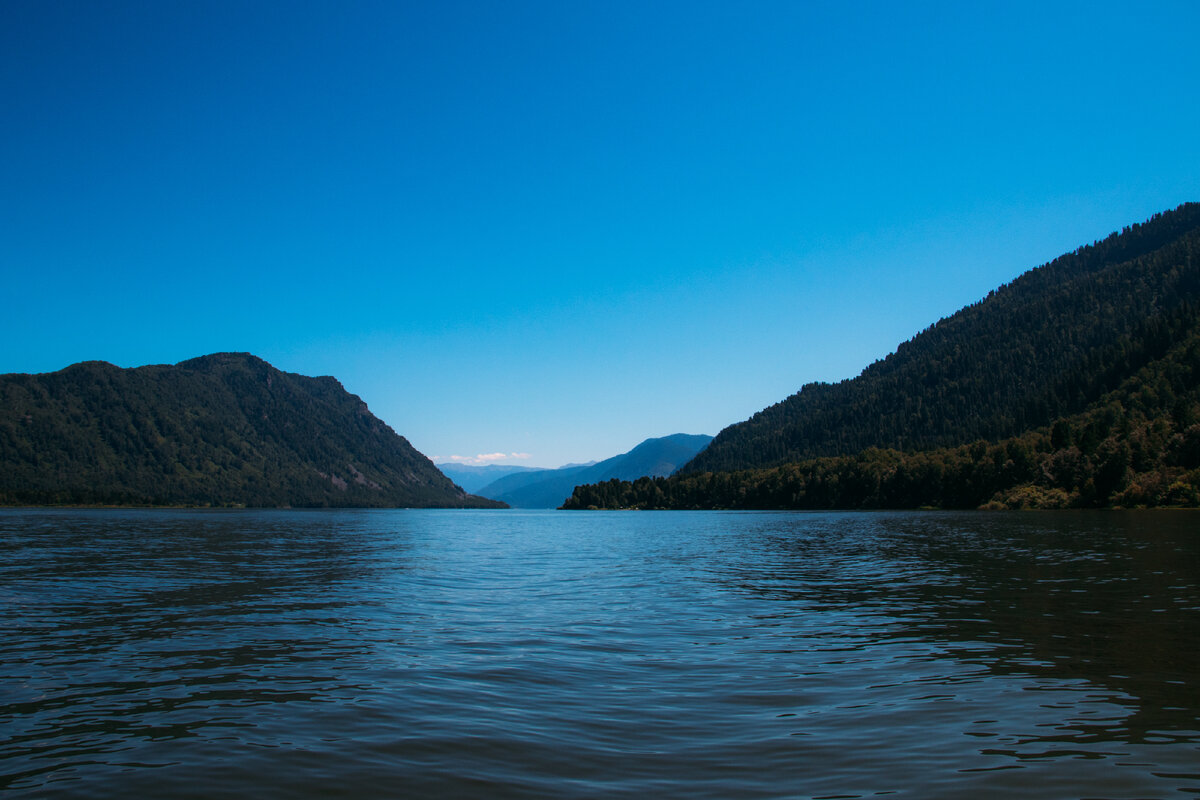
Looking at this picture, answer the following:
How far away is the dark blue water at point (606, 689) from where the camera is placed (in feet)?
34.2

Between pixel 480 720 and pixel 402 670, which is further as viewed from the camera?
pixel 402 670

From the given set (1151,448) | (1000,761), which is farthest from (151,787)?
(1151,448)

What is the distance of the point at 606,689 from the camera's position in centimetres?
1580

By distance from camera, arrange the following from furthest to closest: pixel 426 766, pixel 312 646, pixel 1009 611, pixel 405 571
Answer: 1. pixel 405 571
2. pixel 1009 611
3. pixel 312 646
4. pixel 426 766

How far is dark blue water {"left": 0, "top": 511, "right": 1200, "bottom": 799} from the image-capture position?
10.4 m

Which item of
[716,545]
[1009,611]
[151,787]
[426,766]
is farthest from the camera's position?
[716,545]

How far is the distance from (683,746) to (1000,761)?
4925 millimetres

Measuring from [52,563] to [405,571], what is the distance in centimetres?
2356

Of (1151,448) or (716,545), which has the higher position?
(1151,448)

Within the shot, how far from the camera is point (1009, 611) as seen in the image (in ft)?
85.8

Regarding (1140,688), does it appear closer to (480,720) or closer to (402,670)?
(480,720)

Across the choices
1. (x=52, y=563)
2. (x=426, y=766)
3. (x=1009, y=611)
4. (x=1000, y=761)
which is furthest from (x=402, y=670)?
(x=52, y=563)

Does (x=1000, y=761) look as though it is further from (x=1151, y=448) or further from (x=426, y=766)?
(x=1151, y=448)

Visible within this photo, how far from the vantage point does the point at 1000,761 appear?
423 inches
